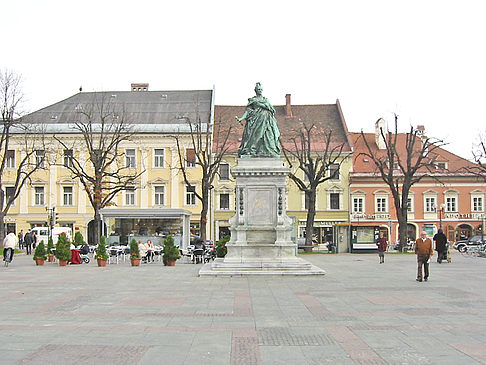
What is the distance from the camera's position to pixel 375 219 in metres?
57.2

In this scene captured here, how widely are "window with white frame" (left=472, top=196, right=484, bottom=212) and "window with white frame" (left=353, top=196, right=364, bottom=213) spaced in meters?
10.5

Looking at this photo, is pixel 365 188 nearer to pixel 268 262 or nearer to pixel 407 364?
pixel 268 262

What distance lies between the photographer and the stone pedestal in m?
20.6

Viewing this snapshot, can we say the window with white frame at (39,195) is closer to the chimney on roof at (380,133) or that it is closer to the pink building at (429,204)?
the pink building at (429,204)

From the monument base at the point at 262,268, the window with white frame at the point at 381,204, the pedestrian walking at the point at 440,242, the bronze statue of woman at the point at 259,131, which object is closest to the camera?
the monument base at the point at 262,268

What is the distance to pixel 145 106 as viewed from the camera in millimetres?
59781

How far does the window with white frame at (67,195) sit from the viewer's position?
186ft

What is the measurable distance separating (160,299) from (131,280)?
17.8 feet

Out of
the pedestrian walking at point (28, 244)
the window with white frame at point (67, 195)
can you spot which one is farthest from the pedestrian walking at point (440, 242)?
the window with white frame at point (67, 195)

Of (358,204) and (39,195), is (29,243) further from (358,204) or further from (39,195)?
(358,204)

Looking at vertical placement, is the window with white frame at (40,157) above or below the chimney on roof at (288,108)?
below

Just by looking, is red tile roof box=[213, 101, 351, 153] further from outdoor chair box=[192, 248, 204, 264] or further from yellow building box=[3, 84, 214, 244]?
Result: outdoor chair box=[192, 248, 204, 264]

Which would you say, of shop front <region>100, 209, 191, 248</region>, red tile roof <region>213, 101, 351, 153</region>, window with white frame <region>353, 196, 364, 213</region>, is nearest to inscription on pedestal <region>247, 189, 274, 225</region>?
Result: shop front <region>100, 209, 191, 248</region>

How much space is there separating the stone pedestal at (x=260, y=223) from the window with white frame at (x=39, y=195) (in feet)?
130
